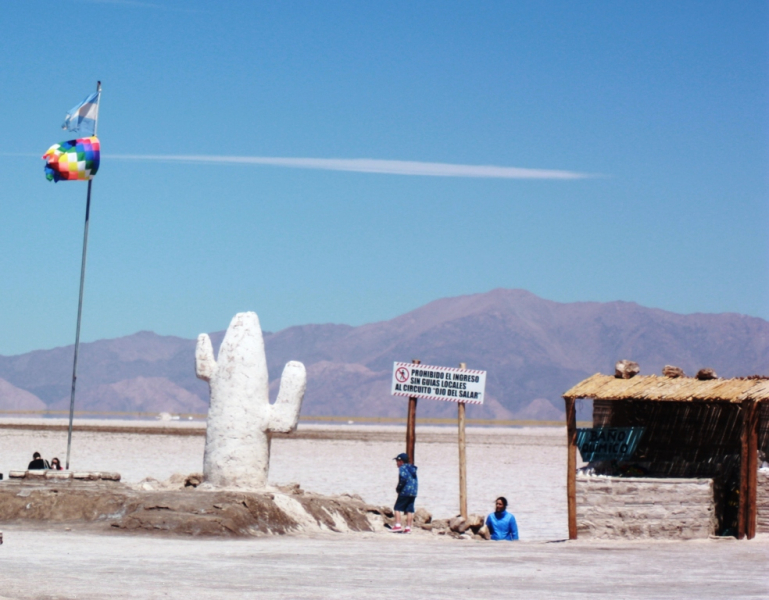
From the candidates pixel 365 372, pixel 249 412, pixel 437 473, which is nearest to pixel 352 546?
pixel 249 412

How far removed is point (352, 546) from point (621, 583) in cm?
409

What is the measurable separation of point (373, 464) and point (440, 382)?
15.5m

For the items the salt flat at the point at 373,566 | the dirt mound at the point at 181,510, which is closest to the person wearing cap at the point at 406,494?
the salt flat at the point at 373,566

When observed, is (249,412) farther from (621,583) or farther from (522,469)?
(522,469)

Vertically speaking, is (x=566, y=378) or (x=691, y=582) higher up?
(x=566, y=378)

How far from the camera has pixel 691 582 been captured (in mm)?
10664

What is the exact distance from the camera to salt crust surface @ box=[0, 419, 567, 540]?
23.0 m

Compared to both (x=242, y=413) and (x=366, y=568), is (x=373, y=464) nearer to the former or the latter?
(x=242, y=413)

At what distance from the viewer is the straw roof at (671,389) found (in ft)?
49.3

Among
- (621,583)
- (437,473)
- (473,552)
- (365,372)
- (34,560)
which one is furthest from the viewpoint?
(365,372)

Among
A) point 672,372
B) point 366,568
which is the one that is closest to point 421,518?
point 672,372

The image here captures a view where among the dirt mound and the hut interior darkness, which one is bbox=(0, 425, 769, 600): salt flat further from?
the hut interior darkness

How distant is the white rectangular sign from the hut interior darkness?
5.59ft

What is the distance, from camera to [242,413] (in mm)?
16578
